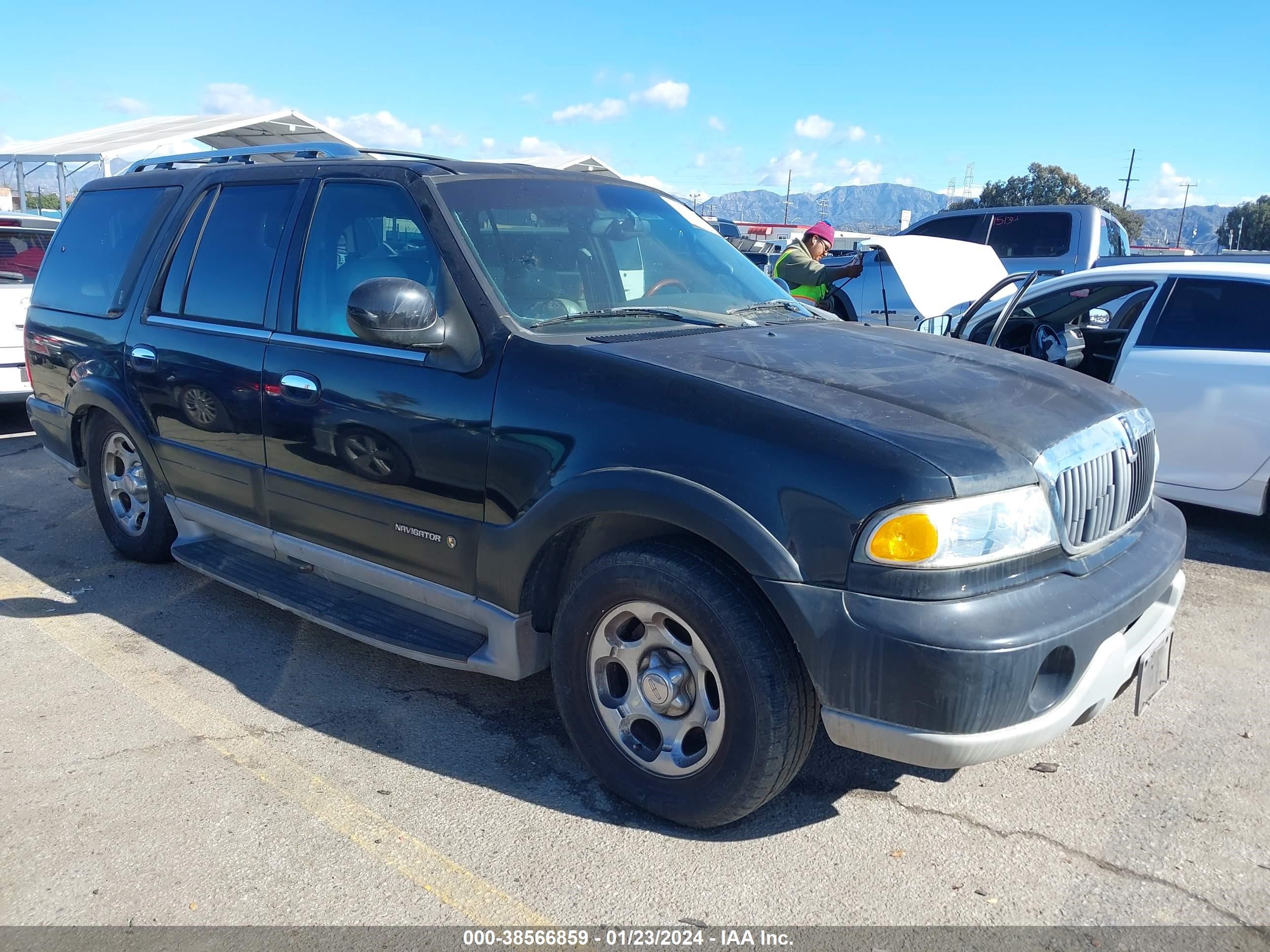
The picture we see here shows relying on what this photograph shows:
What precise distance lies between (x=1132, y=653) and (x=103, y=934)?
2.83 m

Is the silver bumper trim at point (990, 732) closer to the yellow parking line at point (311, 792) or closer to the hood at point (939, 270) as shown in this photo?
the yellow parking line at point (311, 792)

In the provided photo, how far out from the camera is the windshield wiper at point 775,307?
380 cm

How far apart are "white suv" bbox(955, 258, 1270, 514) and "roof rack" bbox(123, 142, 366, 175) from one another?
10.7 ft

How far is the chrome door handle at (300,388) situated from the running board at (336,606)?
75cm

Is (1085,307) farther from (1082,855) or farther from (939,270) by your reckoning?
(1082,855)

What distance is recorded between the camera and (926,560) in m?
2.39

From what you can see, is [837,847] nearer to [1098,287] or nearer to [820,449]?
[820,449]

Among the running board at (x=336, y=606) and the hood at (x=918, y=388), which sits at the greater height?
the hood at (x=918, y=388)

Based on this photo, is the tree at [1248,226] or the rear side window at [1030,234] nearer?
the rear side window at [1030,234]

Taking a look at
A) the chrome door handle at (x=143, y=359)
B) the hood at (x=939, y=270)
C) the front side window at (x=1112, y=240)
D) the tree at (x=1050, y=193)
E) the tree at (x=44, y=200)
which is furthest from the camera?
the tree at (x=1050, y=193)

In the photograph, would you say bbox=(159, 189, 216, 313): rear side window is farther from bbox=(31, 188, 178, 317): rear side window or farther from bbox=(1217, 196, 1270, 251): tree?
bbox=(1217, 196, 1270, 251): tree

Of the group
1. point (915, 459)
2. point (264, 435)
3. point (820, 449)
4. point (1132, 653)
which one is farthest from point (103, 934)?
point (1132, 653)

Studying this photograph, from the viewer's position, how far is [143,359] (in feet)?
14.7

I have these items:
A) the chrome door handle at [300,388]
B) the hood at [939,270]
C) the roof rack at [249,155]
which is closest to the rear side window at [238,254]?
the roof rack at [249,155]
